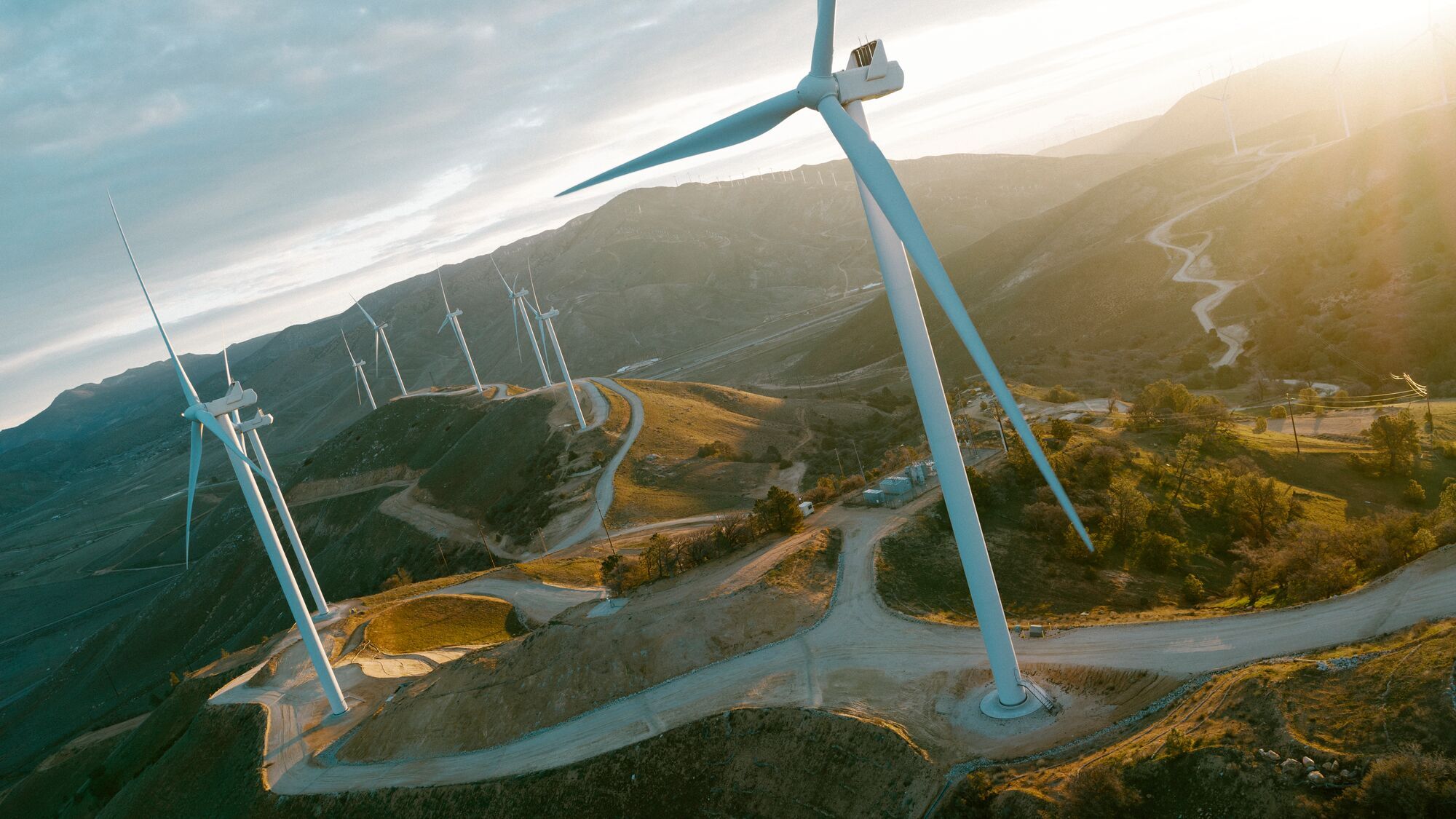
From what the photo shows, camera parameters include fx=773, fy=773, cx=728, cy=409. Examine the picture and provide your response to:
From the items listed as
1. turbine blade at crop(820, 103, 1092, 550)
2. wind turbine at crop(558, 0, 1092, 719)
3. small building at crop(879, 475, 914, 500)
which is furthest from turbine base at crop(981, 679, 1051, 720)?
small building at crop(879, 475, 914, 500)

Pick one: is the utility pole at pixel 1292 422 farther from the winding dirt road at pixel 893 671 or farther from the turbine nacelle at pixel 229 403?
the turbine nacelle at pixel 229 403

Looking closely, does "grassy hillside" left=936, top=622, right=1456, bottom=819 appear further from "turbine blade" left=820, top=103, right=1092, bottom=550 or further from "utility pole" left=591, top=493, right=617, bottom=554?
"utility pole" left=591, top=493, right=617, bottom=554

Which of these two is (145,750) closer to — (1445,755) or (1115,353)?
(1445,755)

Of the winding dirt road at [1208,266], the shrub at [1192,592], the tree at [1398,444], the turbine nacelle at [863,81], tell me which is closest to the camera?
the turbine nacelle at [863,81]

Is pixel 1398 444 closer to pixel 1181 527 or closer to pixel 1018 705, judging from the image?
pixel 1181 527

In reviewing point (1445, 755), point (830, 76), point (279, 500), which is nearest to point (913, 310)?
point (830, 76)

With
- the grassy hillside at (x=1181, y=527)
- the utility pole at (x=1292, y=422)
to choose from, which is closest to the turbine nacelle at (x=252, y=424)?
the grassy hillside at (x=1181, y=527)
